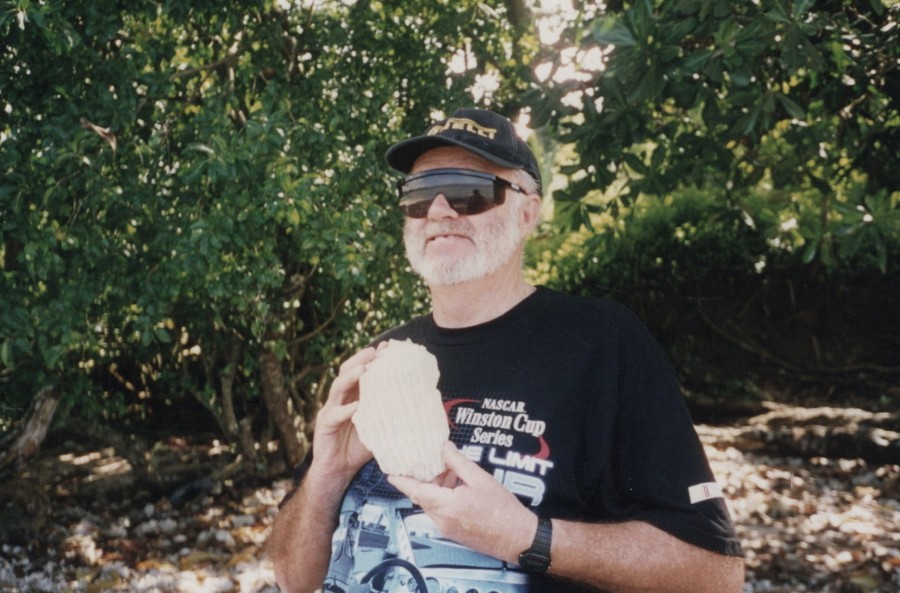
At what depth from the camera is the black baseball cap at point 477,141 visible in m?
2.17

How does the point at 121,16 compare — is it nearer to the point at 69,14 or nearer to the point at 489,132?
the point at 69,14

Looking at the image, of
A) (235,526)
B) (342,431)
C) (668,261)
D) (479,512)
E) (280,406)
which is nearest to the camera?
(479,512)

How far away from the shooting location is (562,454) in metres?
1.83

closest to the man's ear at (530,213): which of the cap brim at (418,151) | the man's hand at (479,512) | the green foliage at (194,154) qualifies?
the cap brim at (418,151)

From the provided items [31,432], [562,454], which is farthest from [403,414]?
[31,432]

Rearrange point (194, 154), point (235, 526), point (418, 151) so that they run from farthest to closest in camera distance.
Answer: point (235, 526), point (194, 154), point (418, 151)

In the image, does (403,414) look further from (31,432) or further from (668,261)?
(668,261)

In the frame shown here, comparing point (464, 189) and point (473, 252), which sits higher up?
point (464, 189)

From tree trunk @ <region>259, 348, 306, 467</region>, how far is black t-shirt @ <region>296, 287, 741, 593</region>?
3.89 m

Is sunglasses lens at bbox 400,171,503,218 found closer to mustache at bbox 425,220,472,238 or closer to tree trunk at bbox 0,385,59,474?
mustache at bbox 425,220,472,238

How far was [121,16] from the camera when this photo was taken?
3693 millimetres

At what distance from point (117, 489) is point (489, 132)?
5.09m

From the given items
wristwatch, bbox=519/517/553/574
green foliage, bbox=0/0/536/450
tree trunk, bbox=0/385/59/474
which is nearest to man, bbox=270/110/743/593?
wristwatch, bbox=519/517/553/574

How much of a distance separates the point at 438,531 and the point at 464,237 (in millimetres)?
782
